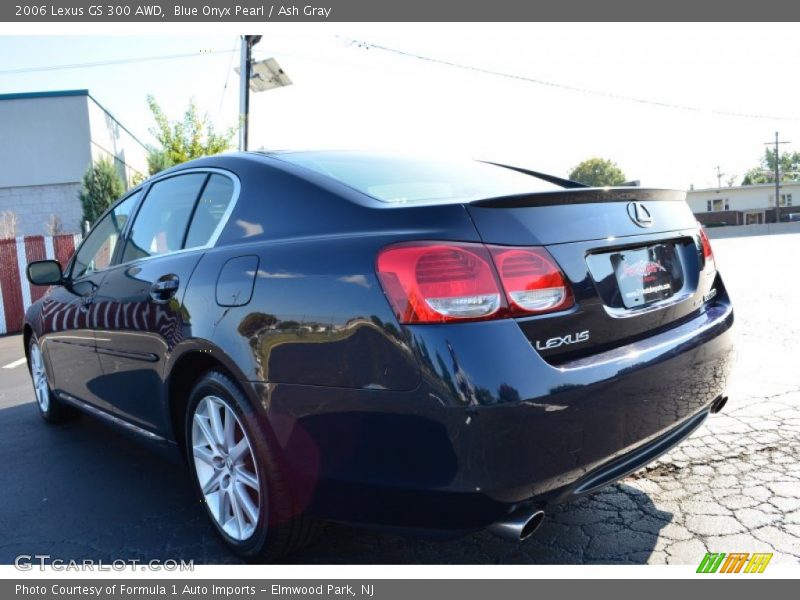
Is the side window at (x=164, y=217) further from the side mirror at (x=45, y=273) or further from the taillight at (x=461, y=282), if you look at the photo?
the taillight at (x=461, y=282)

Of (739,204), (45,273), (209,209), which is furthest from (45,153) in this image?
(739,204)

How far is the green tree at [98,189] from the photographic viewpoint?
65.2 feet

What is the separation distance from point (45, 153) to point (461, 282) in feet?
81.2

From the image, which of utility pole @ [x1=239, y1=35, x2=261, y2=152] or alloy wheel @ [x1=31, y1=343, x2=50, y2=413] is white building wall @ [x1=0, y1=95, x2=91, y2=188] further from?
alloy wheel @ [x1=31, y1=343, x2=50, y2=413]

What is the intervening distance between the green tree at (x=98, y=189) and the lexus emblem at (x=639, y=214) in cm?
2002

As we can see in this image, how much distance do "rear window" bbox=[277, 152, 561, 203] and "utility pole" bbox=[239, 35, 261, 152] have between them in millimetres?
14028

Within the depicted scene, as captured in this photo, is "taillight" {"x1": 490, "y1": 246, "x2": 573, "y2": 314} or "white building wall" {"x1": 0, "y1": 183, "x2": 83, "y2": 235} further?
"white building wall" {"x1": 0, "y1": 183, "x2": 83, "y2": 235}

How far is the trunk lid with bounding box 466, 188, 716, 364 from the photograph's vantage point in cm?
199

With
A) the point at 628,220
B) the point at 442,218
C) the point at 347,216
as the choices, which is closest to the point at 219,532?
the point at 347,216

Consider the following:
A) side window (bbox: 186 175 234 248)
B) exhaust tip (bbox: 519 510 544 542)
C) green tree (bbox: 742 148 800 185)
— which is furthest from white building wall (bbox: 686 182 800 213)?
exhaust tip (bbox: 519 510 544 542)

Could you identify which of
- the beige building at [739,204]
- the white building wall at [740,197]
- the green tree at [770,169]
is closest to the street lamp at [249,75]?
the beige building at [739,204]

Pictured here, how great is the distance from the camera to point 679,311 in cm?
244
